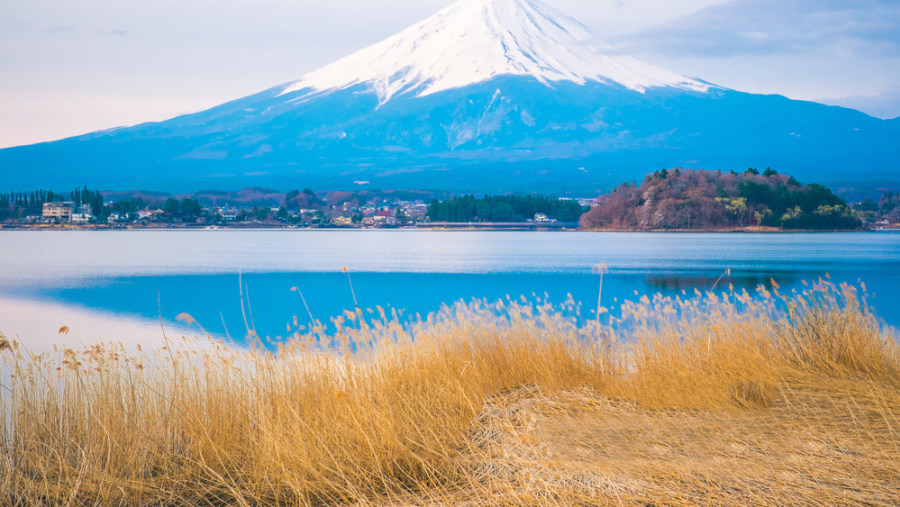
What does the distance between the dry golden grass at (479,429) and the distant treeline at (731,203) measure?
336ft

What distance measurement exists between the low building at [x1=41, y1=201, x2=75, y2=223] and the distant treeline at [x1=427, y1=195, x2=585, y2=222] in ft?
231

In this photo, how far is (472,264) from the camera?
1788 inches

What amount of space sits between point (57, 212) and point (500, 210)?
84.8 meters

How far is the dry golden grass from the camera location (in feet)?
15.9

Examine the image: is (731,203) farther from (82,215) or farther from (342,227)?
(82,215)

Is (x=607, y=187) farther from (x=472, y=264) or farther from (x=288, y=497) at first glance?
(x=288, y=497)

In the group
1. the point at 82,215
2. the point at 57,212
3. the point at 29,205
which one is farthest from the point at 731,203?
the point at 29,205

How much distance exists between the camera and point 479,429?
6.26 meters

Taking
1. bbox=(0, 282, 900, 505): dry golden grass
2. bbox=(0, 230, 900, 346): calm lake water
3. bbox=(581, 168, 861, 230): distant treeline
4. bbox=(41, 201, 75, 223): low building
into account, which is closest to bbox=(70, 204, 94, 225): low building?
bbox=(41, 201, 75, 223): low building

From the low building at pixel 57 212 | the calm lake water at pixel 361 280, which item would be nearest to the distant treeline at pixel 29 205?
the low building at pixel 57 212

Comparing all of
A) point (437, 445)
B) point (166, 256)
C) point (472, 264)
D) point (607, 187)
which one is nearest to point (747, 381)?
point (437, 445)

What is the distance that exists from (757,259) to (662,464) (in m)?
45.2

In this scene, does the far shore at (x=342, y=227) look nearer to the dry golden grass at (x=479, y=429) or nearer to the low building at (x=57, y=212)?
the low building at (x=57, y=212)

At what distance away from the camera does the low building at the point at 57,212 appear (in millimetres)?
144875
